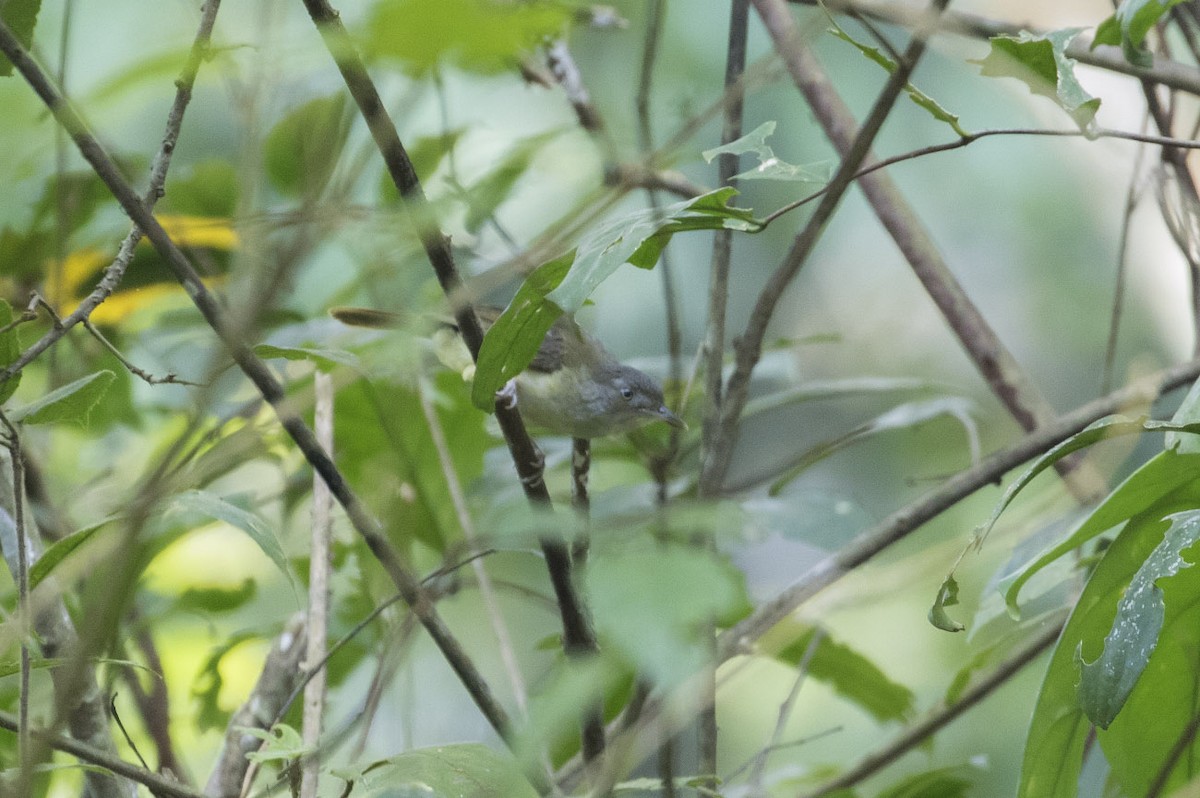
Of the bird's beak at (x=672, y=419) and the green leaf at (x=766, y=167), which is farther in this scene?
the bird's beak at (x=672, y=419)

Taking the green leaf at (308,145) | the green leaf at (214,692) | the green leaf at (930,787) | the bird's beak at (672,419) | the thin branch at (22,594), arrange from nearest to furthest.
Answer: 1. the green leaf at (308,145)
2. the thin branch at (22,594)
3. the green leaf at (930,787)
4. the green leaf at (214,692)
5. the bird's beak at (672,419)

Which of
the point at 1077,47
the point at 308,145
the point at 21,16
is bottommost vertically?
the point at 308,145

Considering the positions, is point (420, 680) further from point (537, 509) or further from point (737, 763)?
point (537, 509)

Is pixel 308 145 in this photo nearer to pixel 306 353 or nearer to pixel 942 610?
pixel 306 353

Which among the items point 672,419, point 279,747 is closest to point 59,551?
point 279,747

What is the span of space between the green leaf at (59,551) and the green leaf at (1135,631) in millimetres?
851

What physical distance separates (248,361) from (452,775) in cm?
42

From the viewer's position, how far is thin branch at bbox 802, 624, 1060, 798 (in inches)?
59.9

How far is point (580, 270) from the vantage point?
1.00 m

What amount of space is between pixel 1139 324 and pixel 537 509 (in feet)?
12.7

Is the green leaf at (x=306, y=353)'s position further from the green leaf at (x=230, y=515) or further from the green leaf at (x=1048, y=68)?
the green leaf at (x=1048, y=68)

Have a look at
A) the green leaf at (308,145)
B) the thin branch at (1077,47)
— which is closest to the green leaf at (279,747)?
the green leaf at (308,145)

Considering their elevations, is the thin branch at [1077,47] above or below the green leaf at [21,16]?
above

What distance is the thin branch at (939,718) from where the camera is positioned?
152 centimetres
